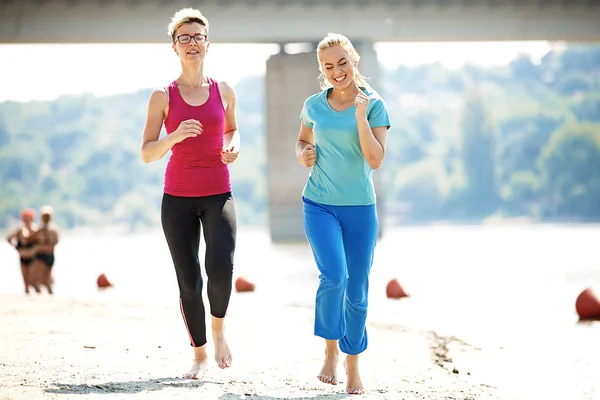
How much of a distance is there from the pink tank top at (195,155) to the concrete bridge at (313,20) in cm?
2676

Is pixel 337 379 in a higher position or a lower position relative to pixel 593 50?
lower

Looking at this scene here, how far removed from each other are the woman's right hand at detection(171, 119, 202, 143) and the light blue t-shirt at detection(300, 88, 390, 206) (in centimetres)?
69

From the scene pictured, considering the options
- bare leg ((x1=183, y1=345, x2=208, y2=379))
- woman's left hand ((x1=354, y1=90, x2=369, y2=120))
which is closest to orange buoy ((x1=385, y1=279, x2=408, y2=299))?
bare leg ((x1=183, y1=345, x2=208, y2=379))

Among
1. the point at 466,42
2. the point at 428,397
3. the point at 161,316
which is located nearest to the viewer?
the point at 428,397

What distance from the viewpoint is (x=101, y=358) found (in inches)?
275

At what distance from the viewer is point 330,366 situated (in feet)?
19.6

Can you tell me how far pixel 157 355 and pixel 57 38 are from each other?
87.0 ft

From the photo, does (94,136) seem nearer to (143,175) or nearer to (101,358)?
(143,175)

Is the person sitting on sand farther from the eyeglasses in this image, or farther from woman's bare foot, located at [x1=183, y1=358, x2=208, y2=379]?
the eyeglasses

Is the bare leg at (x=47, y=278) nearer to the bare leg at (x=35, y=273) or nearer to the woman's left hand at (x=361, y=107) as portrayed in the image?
the bare leg at (x=35, y=273)

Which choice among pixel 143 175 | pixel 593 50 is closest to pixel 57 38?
pixel 143 175

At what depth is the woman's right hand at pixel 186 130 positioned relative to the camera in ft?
19.1

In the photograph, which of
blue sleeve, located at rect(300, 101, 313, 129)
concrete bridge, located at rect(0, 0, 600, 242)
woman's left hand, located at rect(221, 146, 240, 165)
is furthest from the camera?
concrete bridge, located at rect(0, 0, 600, 242)

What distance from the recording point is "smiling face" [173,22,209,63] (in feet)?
20.1
